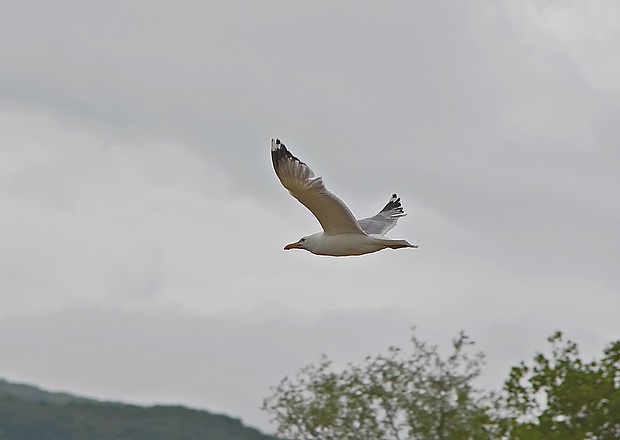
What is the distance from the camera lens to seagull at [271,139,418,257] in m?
14.9

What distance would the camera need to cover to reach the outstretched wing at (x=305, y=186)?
1491cm

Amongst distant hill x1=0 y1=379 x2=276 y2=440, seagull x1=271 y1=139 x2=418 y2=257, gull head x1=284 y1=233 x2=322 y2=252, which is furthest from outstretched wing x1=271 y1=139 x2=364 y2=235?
distant hill x1=0 y1=379 x2=276 y2=440

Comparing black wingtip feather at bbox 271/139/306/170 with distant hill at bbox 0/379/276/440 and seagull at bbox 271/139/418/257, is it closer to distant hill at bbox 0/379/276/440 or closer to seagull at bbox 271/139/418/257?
seagull at bbox 271/139/418/257

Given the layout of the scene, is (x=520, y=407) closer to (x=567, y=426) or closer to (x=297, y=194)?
(x=567, y=426)

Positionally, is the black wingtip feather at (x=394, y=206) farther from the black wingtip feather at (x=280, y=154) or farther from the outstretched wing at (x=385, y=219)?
the black wingtip feather at (x=280, y=154)

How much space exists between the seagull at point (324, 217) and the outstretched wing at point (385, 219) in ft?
1.46

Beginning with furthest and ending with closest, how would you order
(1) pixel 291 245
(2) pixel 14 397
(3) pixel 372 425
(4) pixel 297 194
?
(2) pixel 14 397, (3) pixel 372 425, (1) pixel 291 245, (4) pixel 297 194

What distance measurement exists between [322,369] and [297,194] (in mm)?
16124

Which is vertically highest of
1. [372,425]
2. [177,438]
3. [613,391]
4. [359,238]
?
[177,438]

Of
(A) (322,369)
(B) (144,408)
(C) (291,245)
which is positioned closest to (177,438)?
(B) (144,408)

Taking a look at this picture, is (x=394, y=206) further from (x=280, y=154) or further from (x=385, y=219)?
(x=280, y=154)

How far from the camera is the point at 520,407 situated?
30.6m

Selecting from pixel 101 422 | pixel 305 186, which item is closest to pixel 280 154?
pixel 305 186

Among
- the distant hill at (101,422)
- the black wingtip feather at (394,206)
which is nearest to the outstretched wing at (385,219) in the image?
the black wingtip feather at (394,206)
